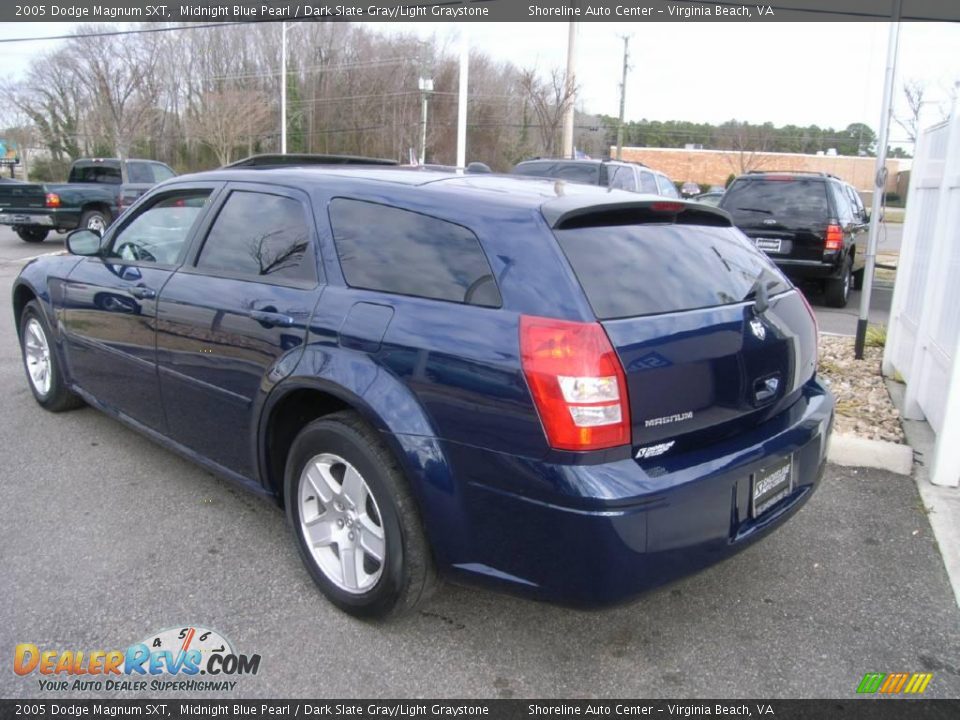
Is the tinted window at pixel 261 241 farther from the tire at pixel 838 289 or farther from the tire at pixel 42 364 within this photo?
the tire at pixel 838 289

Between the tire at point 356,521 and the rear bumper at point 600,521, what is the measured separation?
0.19 m

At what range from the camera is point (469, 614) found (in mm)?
2926

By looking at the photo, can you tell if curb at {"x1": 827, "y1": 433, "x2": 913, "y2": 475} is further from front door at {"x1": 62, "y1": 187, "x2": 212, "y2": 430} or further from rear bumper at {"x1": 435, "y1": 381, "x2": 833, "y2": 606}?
front door at {"x1": 62, "y1": 187, "x2": 212, "y2": 430}

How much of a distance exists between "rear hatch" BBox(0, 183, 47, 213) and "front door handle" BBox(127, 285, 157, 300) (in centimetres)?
1372

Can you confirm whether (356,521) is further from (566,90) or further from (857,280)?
(566,90)

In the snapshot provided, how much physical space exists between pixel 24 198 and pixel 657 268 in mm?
16426

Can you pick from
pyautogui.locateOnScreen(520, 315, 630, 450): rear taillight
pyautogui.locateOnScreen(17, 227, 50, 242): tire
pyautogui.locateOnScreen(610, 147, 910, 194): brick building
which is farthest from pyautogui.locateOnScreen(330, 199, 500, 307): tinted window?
pyautogui.locateOnScreen(610, 147, 910, 194): brick building

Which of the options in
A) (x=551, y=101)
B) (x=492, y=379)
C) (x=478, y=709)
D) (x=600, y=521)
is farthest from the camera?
(x=551, y=101)

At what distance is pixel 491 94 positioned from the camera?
2020 inches

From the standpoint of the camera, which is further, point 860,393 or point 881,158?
point 881,158

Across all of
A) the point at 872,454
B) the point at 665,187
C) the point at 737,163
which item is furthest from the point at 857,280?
the point at 737,163

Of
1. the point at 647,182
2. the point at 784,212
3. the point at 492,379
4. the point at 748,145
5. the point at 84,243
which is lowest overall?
the point at 492,379

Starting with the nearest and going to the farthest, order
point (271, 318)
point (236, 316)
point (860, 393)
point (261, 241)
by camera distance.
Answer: point (271, 318) < point (236, 316) < point (261, 241) < point (860, 393)

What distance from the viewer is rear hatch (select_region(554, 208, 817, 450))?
235 centimetres
